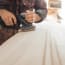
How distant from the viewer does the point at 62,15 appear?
1179 mm

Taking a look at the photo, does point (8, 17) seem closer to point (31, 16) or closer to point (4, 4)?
point (4, 4)

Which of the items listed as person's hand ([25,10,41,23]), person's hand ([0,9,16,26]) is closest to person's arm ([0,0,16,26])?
person's hand ([0,9,16,26])

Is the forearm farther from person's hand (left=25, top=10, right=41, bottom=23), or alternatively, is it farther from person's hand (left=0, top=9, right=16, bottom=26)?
person's hand (left=0, top=9, right=16, bottom=26)

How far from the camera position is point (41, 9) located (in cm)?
111

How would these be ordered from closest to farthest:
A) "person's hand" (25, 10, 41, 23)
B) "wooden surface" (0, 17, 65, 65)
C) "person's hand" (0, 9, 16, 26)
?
"wooden surface" (0, 17, 65, 65) < "person's hand" (0, 9, 16, 26) < "person's hand" (25, 10, 41, 23)

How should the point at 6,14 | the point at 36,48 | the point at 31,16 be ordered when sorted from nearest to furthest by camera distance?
the point at 36,48
the point at 6,14
the point at 31,16

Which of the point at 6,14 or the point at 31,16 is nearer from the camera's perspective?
the point at 6,14

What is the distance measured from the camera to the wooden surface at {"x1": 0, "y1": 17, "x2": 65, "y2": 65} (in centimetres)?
64

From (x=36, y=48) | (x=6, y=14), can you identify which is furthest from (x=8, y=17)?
(x=36, y=48)

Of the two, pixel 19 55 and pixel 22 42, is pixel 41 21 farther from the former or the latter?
pixel 19 55

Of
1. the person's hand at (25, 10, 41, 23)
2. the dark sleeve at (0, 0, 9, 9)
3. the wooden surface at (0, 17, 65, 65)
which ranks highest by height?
the dark sleeve at (0, 0, 9, 9)

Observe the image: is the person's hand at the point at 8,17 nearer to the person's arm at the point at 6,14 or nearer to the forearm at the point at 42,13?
the person's arm at the point at 6,14

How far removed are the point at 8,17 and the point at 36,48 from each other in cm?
30

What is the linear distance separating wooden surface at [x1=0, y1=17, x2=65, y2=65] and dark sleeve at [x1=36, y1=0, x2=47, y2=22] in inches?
3.6
